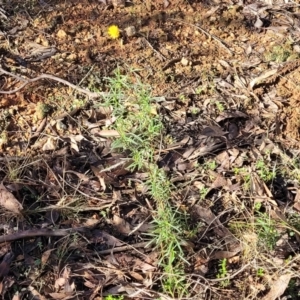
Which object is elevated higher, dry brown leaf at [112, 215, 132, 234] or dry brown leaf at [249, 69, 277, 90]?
dry brown leaf at [249, 69, 277, 90]

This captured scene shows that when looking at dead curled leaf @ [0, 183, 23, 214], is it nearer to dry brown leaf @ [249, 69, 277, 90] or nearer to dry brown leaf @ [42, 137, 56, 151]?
dry brown leaf @ [42, 137, 56, 151]

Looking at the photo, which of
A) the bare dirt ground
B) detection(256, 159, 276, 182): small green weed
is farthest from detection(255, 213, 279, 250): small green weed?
detection(256, 159, 276, 182): small green weed

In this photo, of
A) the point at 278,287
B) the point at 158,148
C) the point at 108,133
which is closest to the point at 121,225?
the point at 158,148

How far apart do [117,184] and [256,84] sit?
1.20 meters

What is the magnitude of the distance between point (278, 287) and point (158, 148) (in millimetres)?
1054

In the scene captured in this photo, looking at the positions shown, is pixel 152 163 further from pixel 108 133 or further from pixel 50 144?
pixel 50 144

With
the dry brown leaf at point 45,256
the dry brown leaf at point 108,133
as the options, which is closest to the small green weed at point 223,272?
the dry brown leaf at point 45,256

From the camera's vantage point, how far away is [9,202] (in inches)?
126

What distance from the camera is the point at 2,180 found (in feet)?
10.9

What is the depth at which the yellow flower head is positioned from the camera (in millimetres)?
4016

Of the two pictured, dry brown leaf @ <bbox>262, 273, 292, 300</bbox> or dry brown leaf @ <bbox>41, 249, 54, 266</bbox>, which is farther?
dry brown leaf @ <bbox>41, 249, 54, 266</bbox>

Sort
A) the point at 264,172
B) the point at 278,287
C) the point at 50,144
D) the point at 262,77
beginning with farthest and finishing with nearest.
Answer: the point at 262,77 < the point at 50,144 < the point at 264,172 < the point at 278,287

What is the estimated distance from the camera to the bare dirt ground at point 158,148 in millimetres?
3000

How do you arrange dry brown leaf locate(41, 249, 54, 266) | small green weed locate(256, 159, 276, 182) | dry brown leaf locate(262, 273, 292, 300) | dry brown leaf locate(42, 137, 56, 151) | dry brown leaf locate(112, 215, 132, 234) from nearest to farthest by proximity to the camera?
1. dry brown leaf locate(262, 273, 292, 300)
2. dry brown leaf locate(41, 249, 54, 266)
3. dry brown leaf locate(112, 215, 132, 234)
4. small green weed locate(256, 159, 276, 182)
5. dry brown leaf locate(42, 137, 56, 151)
